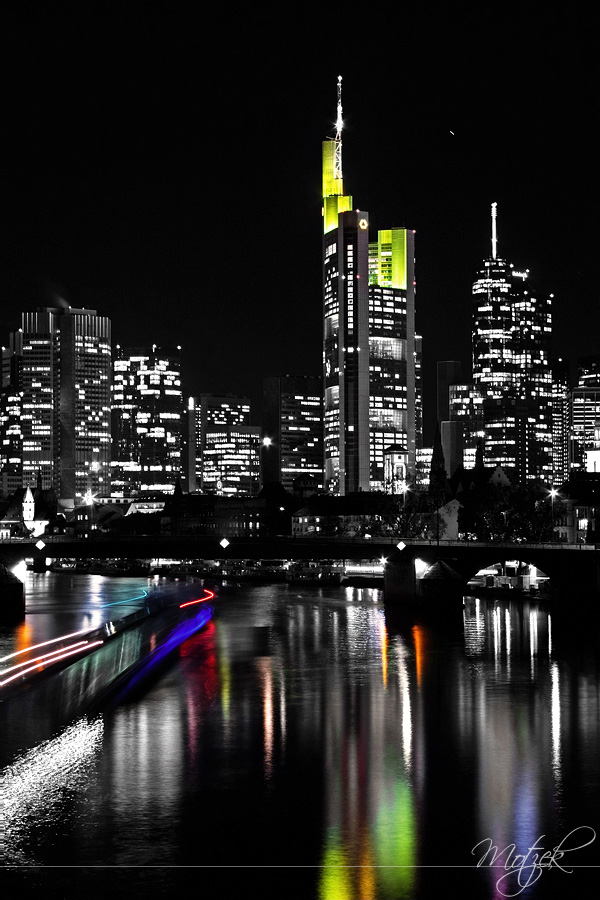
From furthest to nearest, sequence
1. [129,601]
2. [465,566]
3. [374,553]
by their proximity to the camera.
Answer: [129,601]
[374,553]
[465,566]

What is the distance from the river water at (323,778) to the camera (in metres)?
37.6

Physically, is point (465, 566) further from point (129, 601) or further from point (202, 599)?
point (129, 601)

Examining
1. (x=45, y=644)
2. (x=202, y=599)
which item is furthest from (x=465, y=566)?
(x=45, y=644)

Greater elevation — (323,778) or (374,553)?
(374,553)

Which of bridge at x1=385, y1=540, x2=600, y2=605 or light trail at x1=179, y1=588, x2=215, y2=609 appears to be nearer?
bridge at x1=385, y1=540, x2=600, y2=605

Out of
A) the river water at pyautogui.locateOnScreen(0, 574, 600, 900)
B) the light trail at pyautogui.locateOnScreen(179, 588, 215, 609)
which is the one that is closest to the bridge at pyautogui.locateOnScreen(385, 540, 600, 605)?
the light trail at pyautogui.locateOnScreen(179, 588, 215, 609)

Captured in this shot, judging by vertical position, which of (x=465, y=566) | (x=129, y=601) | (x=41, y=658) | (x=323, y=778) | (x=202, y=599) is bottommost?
(x=323, y=778)

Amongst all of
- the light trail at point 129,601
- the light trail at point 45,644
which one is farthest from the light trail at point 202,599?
the light trail at point 45,644

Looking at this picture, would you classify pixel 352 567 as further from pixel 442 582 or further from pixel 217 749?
pixel 217 749

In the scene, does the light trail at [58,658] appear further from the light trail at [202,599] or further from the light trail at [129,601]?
the light trail at [129,601]

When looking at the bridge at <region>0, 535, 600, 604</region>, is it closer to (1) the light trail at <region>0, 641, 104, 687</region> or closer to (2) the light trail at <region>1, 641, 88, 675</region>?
(2) the light trail at <region>1, 641, 88, 675</region>

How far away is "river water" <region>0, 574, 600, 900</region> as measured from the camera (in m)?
37.6

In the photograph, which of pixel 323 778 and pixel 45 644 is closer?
pixel 323 778

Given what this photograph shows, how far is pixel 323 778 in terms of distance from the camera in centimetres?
4981
